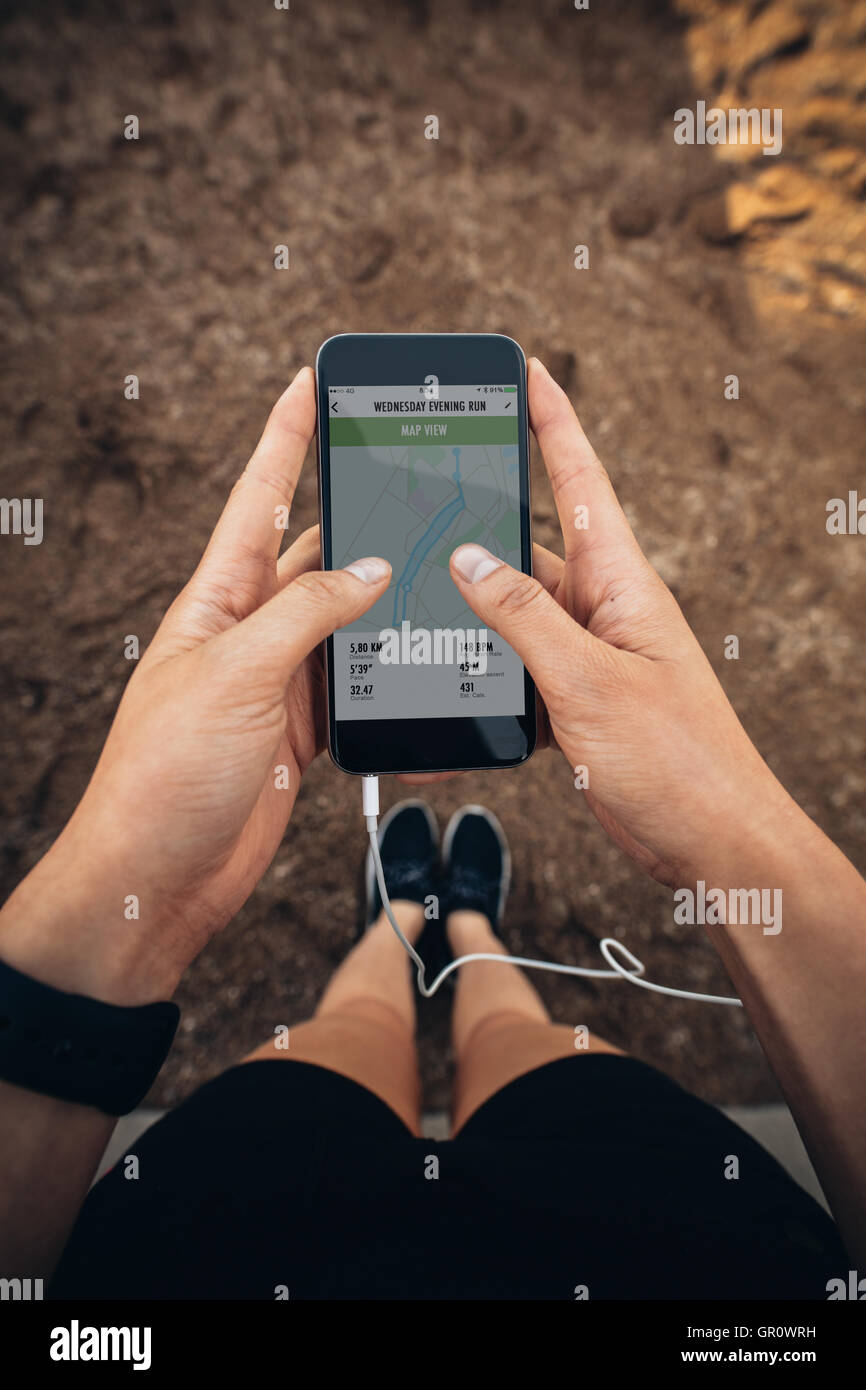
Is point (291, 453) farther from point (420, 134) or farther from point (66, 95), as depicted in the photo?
point (66, 95)

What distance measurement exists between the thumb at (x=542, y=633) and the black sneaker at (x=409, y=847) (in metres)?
0.89

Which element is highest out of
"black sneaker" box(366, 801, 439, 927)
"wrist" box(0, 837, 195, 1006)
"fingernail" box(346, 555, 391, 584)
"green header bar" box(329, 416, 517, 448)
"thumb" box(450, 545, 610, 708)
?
"green header bar" box(329, 416, 517, 448)

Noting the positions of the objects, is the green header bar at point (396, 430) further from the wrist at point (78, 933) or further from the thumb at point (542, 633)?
the wrist at point (78, 933)

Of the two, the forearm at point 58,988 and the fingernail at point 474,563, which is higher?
the fingernail at point 474,563

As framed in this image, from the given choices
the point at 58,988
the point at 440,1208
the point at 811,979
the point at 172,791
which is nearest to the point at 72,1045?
the point at 58,988

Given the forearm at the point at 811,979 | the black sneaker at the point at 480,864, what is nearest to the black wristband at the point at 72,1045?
the forearm at the point at 811,979

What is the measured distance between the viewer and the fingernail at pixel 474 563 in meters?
1.00

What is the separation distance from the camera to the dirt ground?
5.56 feet

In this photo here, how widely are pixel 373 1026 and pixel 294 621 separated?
894mm

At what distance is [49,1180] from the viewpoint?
88 cm

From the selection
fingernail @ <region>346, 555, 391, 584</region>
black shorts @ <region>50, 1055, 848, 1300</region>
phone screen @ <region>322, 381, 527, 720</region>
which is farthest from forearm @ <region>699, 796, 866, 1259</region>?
fingernail @ <region>346, 555, 391, 584</region>

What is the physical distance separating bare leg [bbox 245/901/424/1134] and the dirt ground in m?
0.13

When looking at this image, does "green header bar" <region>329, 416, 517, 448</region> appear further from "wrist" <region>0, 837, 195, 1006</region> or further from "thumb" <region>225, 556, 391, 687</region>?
"wrist" <region>0, 837, 195, 1006</region>
